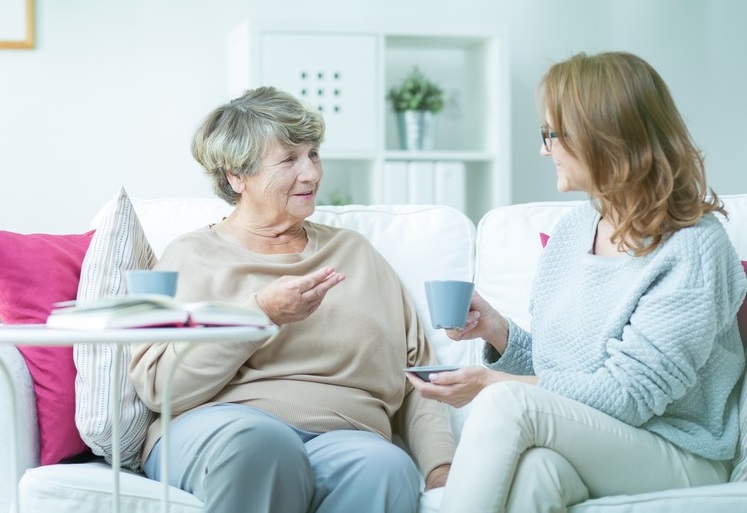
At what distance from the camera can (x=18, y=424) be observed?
1827mm

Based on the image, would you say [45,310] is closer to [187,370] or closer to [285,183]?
[187,370]

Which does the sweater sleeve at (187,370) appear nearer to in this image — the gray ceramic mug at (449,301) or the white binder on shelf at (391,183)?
the gray ceramic mug at (449,301)

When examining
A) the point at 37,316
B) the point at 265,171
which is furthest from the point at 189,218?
the point at 37,316

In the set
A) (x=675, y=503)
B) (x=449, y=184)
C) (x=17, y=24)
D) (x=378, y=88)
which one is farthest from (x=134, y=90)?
(x=675, y=503)

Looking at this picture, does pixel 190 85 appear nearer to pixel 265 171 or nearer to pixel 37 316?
pixel 265 171

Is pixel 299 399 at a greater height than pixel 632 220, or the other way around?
pixel 632 220

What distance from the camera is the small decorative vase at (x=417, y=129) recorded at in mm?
3701

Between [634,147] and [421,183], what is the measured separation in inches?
74.3

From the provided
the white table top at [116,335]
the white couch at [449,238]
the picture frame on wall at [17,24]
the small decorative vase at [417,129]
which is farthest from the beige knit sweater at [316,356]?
the picture frame on wall at [17,24]

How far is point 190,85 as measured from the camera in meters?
3.71

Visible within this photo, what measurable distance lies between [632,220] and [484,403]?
1.35 ft

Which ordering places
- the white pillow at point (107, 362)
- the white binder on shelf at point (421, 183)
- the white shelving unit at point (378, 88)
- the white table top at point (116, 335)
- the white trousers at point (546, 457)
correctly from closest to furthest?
1. the white table top at point (116, 335)
2. the white trousers at point (546, 457)
3. the white pillow at point (107, 362)
4. the white shelving unit at point (378, 88)
5. the white binder on shelf at point (421, 183)

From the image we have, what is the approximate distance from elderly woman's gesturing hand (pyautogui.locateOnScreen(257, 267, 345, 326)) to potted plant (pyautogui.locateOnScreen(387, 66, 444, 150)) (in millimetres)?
1952

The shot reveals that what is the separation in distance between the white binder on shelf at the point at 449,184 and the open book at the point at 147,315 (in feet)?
7.23
